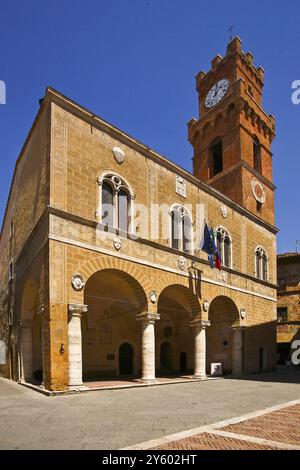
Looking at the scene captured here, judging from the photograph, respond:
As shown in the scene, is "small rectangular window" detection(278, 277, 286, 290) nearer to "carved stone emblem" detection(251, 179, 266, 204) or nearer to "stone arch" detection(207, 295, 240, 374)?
"carved stone emblem" detection(251, 179, 266, 204)

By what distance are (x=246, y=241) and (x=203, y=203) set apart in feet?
16.8

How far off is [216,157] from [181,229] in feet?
42.0

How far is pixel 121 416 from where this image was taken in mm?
8383

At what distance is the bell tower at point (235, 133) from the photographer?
86.0ft

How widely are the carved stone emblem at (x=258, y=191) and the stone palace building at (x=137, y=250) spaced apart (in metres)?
0.16

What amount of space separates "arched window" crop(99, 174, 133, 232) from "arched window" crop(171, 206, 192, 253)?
3054mm

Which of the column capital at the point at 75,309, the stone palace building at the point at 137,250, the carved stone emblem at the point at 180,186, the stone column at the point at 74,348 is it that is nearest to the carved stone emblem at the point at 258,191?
the stone palace building at the point at 137,250

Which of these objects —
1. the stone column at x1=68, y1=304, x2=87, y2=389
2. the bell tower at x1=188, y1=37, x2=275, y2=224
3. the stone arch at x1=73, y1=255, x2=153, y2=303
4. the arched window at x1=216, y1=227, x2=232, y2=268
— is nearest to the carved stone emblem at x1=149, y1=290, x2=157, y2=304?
the stone arch at x1=73, y1=255, x2=153, y2=303

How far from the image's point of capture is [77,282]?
1321 centimetres

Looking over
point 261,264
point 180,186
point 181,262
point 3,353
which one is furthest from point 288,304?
point 3,353

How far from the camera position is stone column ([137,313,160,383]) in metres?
15.4

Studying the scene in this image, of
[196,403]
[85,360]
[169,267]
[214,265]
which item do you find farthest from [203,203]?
[196,403]

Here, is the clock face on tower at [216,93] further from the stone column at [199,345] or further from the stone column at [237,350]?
the stone column at [199,345]
